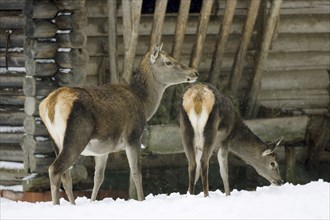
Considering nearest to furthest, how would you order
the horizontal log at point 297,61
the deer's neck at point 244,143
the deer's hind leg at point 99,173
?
the deer's hind leg at point 99,173, the deer's neck at point 244,143, the horizontal log at point 297,61

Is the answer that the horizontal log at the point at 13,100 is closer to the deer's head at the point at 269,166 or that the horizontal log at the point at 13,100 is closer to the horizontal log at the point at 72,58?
the horizontal log at the point at 72,58

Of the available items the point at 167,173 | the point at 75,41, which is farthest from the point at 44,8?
the point at 167,173

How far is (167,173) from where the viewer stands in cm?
1493

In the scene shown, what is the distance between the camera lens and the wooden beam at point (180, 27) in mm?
13391

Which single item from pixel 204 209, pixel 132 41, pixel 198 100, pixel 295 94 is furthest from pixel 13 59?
pixel 204 209

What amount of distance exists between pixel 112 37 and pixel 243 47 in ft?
6.55

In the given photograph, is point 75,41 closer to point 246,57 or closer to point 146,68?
point 146,68

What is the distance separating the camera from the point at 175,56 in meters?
13.6

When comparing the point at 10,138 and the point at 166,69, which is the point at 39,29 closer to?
the point at 10,138

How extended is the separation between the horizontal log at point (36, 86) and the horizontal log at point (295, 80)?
387cm

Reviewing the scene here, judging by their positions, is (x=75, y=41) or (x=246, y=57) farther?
(x=246, y=57)

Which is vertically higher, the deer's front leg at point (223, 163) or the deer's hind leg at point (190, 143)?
the deer's hind leg at point (190, 143)

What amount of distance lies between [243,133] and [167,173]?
11.4 ft

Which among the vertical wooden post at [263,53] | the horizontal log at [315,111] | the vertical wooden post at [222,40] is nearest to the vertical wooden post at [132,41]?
the vertical wooden post at [222,40]
